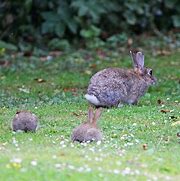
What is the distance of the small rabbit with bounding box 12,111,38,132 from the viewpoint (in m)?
10.7

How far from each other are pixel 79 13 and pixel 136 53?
6.56 metres

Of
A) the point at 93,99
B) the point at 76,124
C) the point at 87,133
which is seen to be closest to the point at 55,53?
the point at 93,99

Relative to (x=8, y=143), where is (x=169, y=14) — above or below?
below

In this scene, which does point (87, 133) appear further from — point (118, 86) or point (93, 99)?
point (118, 86)

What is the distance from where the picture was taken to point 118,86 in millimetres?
13258

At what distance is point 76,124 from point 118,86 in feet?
6.15

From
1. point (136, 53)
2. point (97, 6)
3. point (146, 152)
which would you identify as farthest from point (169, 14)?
point (146, 152)

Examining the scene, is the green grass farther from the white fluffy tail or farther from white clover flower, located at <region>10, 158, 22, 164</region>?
the white fluffy tail

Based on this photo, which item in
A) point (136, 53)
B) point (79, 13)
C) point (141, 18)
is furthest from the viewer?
point (141, 18)

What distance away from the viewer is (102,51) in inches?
822

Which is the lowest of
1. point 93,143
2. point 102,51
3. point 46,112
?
point 102,51

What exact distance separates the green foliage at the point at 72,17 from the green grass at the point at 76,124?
2037mm

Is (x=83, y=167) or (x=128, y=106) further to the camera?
(x=128, y=106)

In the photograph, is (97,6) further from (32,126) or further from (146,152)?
(146,152)
